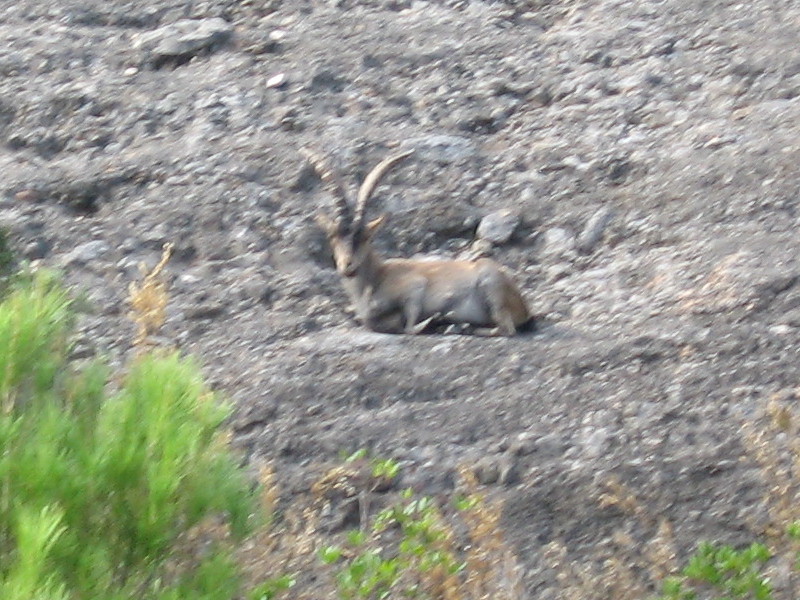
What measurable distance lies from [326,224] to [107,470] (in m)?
5.88

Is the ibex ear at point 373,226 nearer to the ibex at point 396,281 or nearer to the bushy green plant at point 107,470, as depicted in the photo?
the ibex at point 396,281

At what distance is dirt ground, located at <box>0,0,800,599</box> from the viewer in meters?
7.66

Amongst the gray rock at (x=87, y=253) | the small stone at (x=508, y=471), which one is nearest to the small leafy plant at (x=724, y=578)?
the small stone at (x=508, y=471)

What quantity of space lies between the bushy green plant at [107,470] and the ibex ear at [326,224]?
5.34 m

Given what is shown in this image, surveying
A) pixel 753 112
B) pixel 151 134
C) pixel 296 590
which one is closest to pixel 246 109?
pixel 151 134

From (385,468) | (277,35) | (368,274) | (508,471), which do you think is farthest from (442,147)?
(385,468)

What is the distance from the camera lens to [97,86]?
39.2ft

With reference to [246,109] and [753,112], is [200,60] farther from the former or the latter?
[753,112]

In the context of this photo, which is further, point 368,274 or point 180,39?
point 180,39

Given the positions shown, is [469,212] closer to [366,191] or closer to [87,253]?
[366,191]

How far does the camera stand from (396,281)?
9.86 meters

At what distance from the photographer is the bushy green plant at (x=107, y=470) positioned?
4.05 m

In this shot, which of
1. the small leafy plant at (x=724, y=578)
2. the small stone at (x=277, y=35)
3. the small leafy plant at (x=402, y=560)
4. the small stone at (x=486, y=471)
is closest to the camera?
the small leafy plant at (x=402, y=560)

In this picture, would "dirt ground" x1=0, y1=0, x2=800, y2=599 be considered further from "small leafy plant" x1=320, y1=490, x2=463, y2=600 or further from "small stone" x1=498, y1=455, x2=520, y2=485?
"small leafy plant" x1=320, y1=490, x2=463, y2=600
